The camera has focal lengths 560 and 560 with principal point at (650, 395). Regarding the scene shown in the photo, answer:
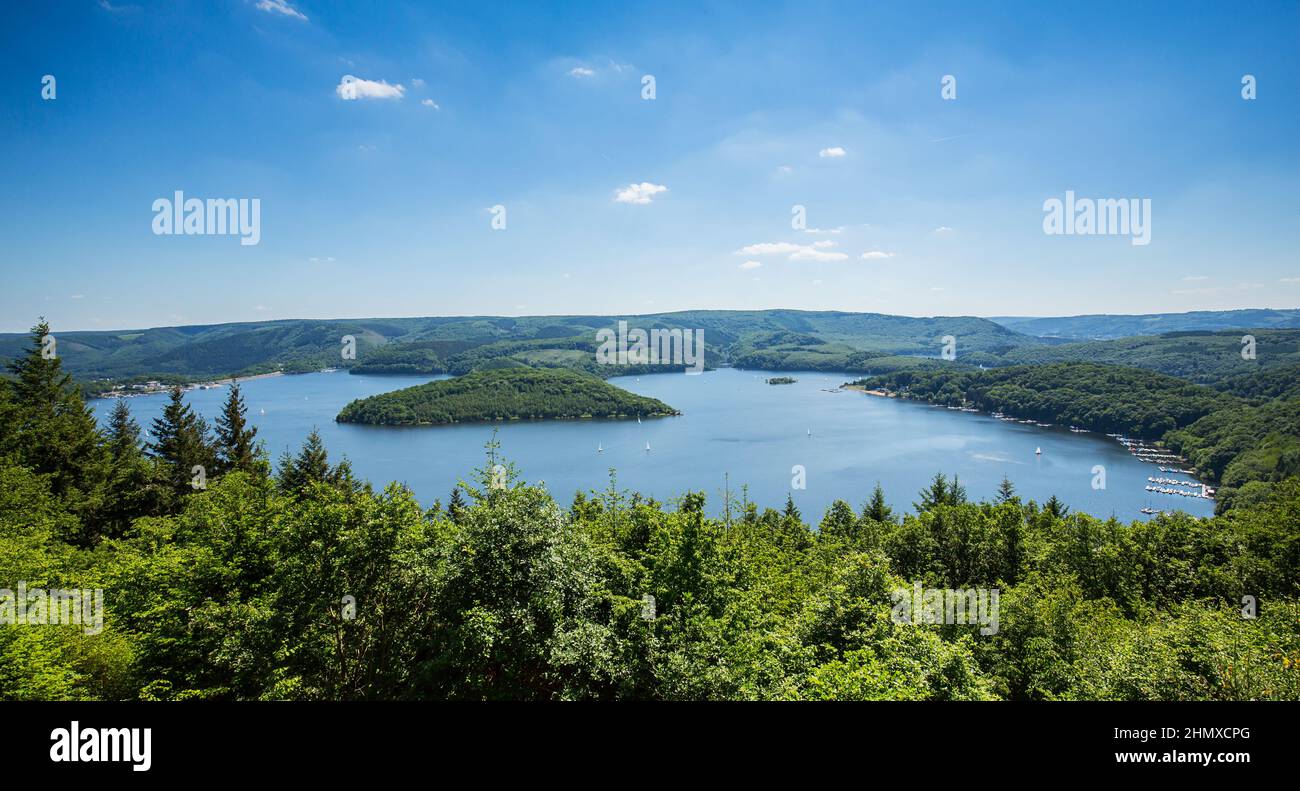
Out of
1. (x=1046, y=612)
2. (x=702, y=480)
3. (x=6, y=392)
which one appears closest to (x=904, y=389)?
(x=702, y=480)

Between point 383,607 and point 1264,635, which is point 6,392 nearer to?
point 383,607

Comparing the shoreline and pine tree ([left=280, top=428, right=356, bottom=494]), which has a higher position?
the shoreline

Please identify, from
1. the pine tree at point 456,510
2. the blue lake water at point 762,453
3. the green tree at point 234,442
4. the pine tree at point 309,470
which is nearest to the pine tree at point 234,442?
the green tree at point 234,442

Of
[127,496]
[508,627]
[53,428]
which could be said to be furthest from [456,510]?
[53,428]

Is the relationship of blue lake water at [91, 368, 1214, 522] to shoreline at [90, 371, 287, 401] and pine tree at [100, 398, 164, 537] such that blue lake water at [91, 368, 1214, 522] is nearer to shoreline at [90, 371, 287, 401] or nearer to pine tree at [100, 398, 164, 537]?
shoreline at [90, 371, 287, 401]

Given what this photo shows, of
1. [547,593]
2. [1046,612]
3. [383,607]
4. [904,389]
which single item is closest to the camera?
[547,593]

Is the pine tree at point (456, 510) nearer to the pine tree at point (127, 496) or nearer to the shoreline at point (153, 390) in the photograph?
the pine tree at point (127, 496)

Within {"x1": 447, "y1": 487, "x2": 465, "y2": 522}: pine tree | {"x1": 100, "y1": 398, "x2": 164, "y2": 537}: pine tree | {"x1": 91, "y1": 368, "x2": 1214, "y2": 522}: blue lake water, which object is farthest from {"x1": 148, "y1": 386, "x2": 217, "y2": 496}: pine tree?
{"x1": 91, "y1": 368, "x2": 1214, "y2": 522}: blue lake water

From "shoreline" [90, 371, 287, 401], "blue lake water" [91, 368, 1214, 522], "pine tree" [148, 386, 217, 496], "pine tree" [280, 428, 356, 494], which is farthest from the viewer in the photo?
"shoreline" [90, 371, 287, 401]
